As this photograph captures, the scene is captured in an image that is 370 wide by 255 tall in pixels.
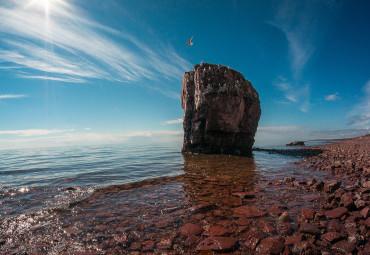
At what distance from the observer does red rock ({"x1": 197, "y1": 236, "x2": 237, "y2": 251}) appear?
3252mm

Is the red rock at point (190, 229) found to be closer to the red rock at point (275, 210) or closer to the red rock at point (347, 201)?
the red rock at point (275, 210)

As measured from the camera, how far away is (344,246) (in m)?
3.06

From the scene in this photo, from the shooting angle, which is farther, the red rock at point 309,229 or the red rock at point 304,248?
the red rock at point 309,229

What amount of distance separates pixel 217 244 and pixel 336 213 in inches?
128

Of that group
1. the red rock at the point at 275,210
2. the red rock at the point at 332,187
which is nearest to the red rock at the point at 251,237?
the red rock at the point at 275,210

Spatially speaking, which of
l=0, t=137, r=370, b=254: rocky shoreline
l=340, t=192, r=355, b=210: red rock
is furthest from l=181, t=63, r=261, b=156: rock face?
l=340, t=192, r=355, b=210: red rock

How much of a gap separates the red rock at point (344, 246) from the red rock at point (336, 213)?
116 cm

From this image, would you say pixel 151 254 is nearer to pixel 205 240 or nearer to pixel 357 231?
pixel 205 240

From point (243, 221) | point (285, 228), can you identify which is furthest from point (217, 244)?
point (285, 228)

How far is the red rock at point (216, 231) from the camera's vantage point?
3.77 meters

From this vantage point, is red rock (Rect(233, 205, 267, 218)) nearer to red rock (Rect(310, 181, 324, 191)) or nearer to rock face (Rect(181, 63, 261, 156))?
red rock (Rect(310, 181, 324, 191))

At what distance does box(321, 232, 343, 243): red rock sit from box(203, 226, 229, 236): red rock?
1.89 m

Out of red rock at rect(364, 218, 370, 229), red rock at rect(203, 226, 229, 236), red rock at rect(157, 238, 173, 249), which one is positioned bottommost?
red rock at rect(157, 238, 173, 249)

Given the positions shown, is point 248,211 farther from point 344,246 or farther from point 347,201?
point 347,201
